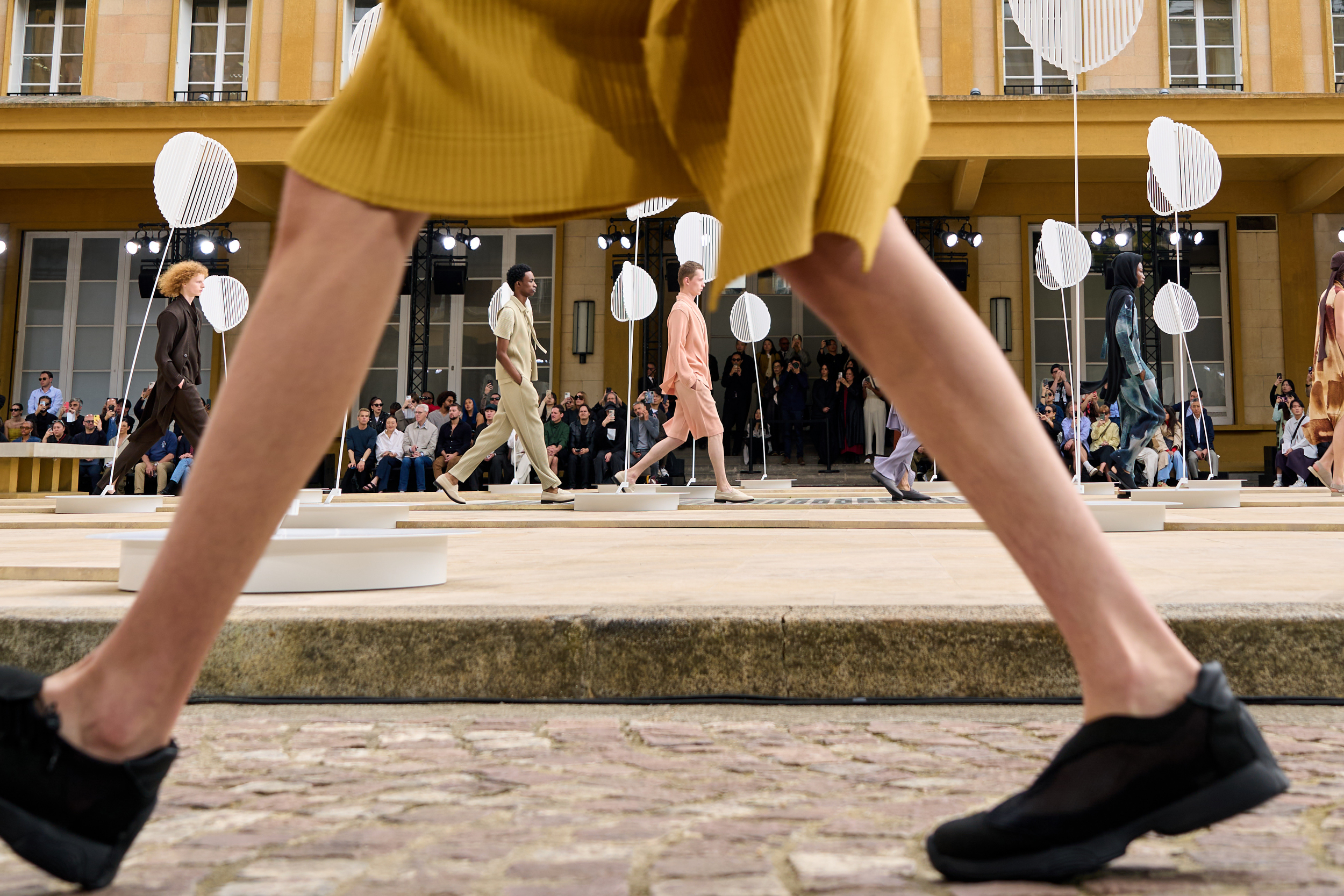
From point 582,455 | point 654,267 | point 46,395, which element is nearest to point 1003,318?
point 654,267

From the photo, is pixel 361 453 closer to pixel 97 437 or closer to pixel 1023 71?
pixel 97 437

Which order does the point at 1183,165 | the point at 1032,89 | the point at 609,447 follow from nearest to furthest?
the point at 1183,165 < the point at 609,447 < the point at 1032,89

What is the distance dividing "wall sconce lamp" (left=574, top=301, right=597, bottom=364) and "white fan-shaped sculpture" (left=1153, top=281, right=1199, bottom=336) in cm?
939

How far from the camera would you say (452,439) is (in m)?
15.0

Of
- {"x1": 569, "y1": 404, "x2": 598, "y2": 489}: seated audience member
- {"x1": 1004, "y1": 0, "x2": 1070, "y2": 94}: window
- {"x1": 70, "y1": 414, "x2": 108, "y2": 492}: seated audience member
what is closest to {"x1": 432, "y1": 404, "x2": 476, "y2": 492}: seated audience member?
{"x1": 569, "y1": 404, "x2": 598, "y2": 489}: seated audience member

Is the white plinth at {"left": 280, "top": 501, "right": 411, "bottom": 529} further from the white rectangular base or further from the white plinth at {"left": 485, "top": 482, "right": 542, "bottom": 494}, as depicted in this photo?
the white plinth at {"left": 485, "top": 482, "right": 542, "bottom": 494}

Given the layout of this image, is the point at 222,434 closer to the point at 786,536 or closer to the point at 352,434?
the point at 786,536

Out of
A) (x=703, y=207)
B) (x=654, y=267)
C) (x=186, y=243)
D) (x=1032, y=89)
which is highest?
(x=1032, y=89)

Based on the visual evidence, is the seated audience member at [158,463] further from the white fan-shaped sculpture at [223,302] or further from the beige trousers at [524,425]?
the beige trousers at [524,425]

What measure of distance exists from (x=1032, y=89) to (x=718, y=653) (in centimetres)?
1732

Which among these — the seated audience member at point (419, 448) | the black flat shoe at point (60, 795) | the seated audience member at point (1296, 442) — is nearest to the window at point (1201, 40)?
the seated audience member at point (1296, 442)

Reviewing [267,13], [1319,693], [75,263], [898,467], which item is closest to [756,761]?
[1319,693]

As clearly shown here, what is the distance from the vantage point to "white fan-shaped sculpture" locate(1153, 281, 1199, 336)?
A: 1109 centimetres

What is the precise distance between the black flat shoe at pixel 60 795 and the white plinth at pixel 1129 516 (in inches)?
148
